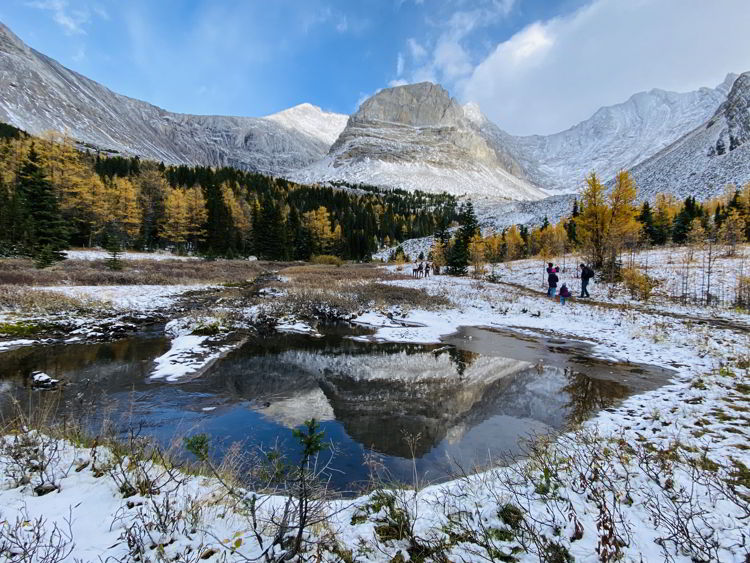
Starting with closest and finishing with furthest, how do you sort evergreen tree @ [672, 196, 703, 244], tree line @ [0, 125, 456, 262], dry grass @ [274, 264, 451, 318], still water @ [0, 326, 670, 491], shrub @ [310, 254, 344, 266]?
still water @ [0, 326, 670, 491], dry grass @ [274, 264, 451, 318], tree line @ [0, 125, 456, 262], evergreen tree @ [672, 196, 703, 244], shrub @ [310, 254, 344, 266]

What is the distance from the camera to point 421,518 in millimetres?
3811

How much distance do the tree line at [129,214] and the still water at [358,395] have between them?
88.0 ft

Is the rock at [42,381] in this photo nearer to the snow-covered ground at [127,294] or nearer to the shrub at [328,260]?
the snow-covered ground at [127,294]

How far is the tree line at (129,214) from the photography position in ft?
117

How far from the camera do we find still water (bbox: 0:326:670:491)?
649 cm

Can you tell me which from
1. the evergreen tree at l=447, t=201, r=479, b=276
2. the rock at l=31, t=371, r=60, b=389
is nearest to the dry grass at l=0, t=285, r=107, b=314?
the rock at l=31, t=371, r=60, b=389

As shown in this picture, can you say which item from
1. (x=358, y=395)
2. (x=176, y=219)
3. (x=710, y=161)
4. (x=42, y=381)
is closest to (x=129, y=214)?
(x=176, y=219)

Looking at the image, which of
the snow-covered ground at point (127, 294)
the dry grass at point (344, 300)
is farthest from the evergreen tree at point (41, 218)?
the dry grass at point (344, 300)

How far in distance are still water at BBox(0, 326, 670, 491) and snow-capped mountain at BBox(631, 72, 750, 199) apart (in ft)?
405

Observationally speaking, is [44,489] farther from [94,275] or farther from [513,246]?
[513,246]

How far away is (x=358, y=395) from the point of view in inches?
352

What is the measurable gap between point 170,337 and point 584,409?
48.7ft

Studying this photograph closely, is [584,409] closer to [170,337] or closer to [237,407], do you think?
[237,407]

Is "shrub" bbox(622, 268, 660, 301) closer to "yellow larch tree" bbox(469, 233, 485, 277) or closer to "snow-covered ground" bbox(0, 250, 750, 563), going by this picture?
"yellow larch tree" bbox(469, 233, 485, 277)
